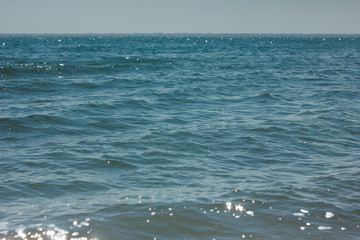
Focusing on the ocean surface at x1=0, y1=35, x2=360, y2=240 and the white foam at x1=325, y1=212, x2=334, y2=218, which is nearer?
the ocean surface at x1=0, y1=35, x2=360, y2=240

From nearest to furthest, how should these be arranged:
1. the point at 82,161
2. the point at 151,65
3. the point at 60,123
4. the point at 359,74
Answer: the point at 82,161, the point at 60,123, the point at 359,74, the point at 151,65

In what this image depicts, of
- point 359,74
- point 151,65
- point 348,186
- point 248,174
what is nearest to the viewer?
point 348,186

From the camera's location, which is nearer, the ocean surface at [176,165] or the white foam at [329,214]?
the ocean surface at [176,165]

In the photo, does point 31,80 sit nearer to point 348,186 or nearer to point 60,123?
point 60,123

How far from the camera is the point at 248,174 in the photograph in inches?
351

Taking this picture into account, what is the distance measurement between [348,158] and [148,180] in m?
5.57

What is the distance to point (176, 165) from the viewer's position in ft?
31.4

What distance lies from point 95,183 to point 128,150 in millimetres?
2391

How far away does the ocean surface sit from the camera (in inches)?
256

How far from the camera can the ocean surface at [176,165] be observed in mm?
6496

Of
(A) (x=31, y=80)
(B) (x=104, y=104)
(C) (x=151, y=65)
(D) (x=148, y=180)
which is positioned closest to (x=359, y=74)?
(C) (x=151, y=65)

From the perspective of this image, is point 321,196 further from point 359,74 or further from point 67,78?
point 359,74

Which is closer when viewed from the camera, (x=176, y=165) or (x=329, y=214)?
(x=329, y=214)

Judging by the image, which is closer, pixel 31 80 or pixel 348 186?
pixel 348 186
